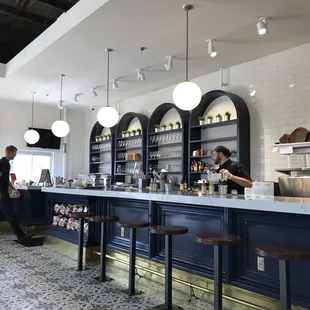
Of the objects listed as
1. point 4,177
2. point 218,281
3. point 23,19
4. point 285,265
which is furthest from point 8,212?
point 285,265

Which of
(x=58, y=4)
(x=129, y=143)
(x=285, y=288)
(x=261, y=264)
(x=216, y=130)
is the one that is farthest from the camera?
(x=129, y=143)

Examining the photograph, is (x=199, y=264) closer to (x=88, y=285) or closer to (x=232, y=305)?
(x=232, y=305)

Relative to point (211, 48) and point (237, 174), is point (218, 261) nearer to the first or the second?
point (237, 174)

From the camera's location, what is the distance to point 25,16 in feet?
19.9

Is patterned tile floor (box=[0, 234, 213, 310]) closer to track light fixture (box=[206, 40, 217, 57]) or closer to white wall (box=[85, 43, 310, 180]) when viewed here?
white wall (box=[85, 43, 310, 180])

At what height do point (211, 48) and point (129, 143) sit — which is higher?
point (211, 48)

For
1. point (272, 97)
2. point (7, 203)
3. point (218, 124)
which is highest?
point (272, 97)

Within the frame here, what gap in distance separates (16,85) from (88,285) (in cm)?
527

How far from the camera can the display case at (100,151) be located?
29.9ft

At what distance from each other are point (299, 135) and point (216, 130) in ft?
5.66

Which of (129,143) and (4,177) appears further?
(129,143)

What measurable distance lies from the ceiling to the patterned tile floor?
413 centimetres

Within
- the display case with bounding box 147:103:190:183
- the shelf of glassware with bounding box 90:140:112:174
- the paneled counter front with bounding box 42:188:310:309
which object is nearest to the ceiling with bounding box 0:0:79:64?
the display case with bounding box 147:103:190:183

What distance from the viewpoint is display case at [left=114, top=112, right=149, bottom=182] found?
26.0 feet
